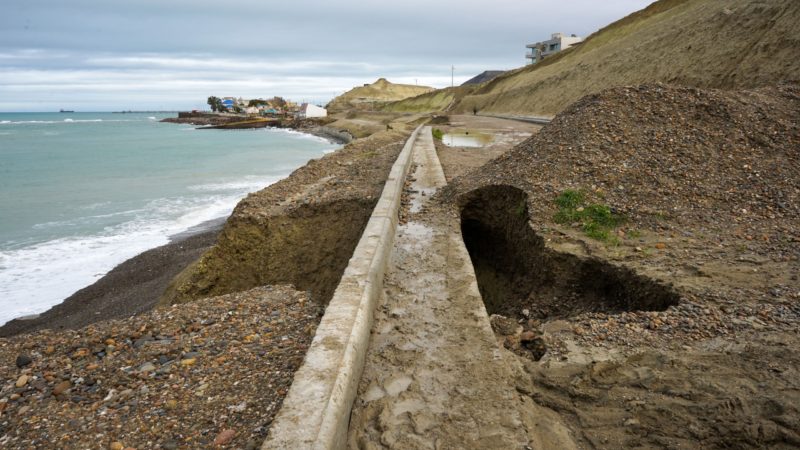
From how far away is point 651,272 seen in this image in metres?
4.22

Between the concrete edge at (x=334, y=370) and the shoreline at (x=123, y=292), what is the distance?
261 inches

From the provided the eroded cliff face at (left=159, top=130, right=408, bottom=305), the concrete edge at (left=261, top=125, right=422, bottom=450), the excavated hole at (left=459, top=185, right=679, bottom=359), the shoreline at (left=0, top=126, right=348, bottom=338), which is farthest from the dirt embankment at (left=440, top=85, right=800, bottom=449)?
the shoreline at (left=0, top=126, right=348, bottom=338)

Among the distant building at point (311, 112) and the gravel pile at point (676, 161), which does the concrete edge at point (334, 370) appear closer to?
the gravel pile at point (676, 161)

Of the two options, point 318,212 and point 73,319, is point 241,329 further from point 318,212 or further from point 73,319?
point 73,319

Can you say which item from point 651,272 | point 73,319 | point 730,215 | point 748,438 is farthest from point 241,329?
point 73,319

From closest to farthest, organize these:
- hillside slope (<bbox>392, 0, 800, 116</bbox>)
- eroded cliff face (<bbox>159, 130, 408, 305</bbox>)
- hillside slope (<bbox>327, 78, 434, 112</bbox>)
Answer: eroded cliff face (<bbox>159, 130, 408, 305</bbox>), hillside slope (<bbox>392, 0, 800, 116</bbox>), hillside slope (<bbox>327, 78, 434, 112</bbox>)

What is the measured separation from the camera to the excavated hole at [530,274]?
4289mm

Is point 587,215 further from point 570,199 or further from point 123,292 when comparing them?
point 123,292

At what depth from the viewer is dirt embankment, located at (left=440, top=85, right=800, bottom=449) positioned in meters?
2.72

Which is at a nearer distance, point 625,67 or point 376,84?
point 625,67

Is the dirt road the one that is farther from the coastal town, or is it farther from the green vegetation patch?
the green vegetation patch

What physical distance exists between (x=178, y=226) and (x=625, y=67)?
24689mm

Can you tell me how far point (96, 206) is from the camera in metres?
18.9

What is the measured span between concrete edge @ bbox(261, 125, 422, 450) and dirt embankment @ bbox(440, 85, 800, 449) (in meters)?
1.14
